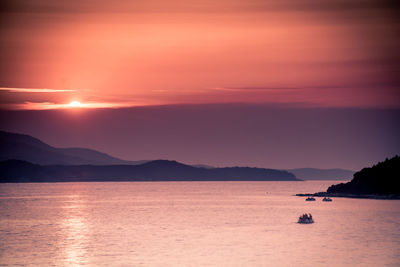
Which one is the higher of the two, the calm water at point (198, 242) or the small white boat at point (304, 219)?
the small white boat at point (304, 219)

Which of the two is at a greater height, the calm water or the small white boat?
the small white boat

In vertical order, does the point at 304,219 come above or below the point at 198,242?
above

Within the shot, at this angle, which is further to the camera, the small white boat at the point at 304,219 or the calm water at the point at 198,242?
the small white boat at the point at 304,219

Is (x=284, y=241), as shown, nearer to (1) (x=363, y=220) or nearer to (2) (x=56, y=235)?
(2) (x=56, y=235)

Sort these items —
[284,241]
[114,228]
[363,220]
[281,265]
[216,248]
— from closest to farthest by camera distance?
[281,265] → [216,248] → [284,241] → [114,228] → [363,220]

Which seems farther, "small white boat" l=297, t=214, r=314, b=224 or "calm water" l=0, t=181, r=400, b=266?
"small white boat" l=297, t=214, r=314, b=224

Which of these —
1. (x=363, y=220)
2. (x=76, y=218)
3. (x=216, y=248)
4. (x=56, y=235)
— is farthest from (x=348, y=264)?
(x=76, y=218)

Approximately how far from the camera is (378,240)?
99.9 meters

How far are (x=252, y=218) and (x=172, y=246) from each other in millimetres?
62570

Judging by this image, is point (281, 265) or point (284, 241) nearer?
point (281, 265)

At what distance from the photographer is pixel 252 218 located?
500 feet

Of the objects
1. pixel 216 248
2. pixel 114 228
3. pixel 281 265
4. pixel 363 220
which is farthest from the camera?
pixel 363 220

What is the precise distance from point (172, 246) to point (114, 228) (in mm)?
34265

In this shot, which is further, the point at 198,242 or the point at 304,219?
the point at 304,219
